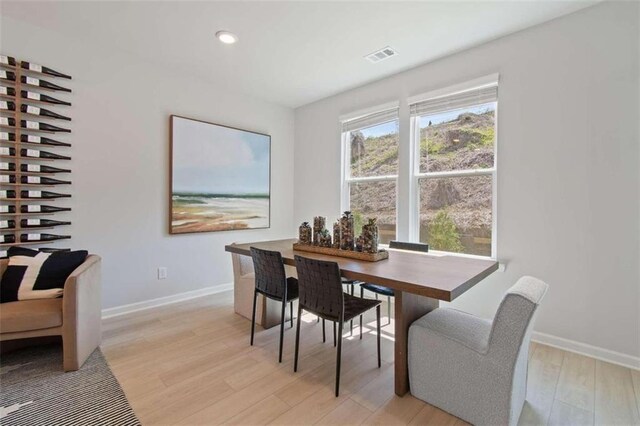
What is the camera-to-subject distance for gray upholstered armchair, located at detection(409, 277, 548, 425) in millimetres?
1484

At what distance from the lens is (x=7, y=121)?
251 centimetres

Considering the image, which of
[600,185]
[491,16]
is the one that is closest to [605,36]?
[491,16]

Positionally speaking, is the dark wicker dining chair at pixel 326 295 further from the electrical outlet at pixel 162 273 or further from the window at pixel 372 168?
the electrical outlet at pixel 162 273

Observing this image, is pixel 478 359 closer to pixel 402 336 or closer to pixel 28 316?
pixel 402 336

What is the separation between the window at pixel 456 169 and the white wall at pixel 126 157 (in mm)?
2533

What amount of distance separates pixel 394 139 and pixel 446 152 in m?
0.66

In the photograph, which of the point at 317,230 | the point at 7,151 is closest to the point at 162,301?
the point at 7,151

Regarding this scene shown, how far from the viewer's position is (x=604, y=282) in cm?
230

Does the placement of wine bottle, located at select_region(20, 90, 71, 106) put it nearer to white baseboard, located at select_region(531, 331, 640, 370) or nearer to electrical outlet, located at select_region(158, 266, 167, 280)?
electrical outlet, located at select_region(158, 266, 167, 280)

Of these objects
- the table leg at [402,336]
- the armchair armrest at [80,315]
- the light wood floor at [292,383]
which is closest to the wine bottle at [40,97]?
the armchair armrest at [80,315]

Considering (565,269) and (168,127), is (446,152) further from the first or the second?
(168,127)

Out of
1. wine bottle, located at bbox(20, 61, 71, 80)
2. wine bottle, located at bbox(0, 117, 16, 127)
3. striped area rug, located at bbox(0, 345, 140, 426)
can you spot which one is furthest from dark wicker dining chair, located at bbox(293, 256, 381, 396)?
wine bottle, located at bbox(20, 61, 71, 80)

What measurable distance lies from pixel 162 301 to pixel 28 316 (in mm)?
1520

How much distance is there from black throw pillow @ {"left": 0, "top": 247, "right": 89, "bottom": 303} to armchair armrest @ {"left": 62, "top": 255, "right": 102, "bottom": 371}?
156mm
